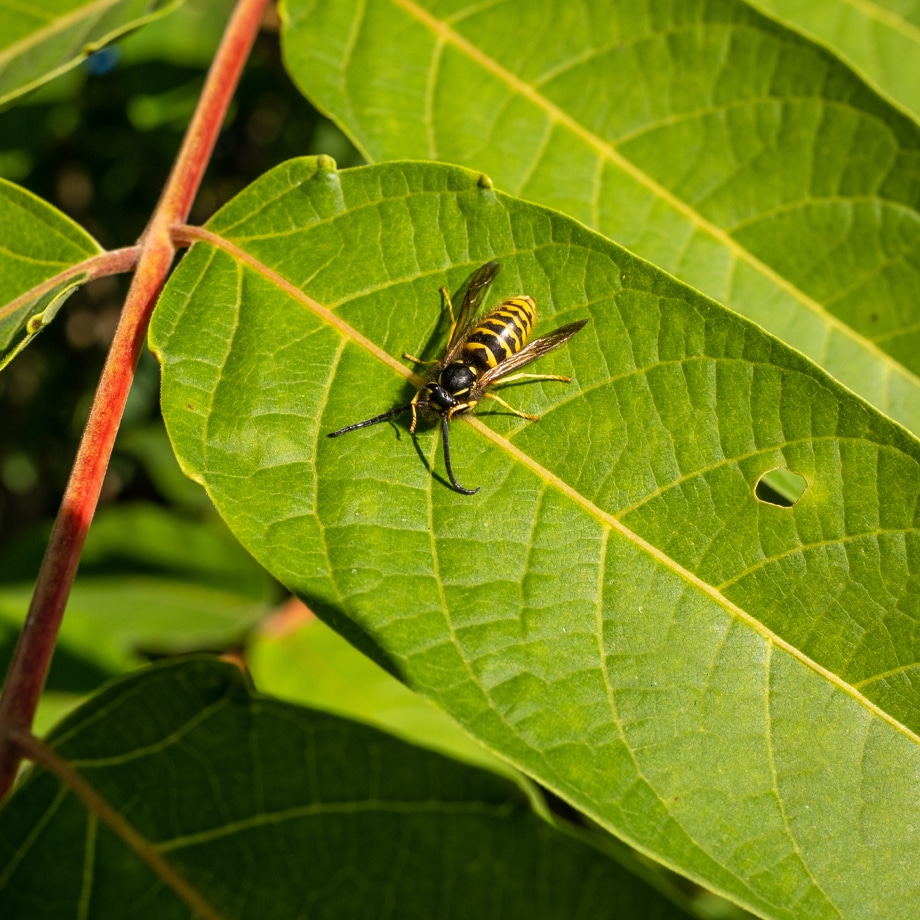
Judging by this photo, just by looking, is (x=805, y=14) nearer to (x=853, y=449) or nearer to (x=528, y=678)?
(x=853, y=449)

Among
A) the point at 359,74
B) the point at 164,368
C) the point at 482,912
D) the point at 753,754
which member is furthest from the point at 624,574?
the point at 359,74

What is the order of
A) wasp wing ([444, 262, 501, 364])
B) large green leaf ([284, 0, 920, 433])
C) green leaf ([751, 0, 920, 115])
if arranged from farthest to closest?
green leaf ([751, 0, 920, 115]), large green leaf ([284, 0, 920, 433]), wasp wing ([444, 262, 501, 364])

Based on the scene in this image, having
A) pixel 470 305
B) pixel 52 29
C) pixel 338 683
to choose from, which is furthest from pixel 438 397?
pixel 338 683

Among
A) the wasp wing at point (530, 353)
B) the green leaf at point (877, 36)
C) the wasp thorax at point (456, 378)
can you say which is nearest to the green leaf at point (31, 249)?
the wasp thorax at point (456, 378)

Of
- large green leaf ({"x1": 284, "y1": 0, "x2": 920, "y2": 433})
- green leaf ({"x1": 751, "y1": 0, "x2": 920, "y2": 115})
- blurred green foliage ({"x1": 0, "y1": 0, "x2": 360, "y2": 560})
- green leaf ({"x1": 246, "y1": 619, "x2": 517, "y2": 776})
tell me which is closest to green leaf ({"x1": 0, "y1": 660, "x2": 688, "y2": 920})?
large green leaf ({"x1": 284, "y1": 0, "x2": 920, "y2": 433})

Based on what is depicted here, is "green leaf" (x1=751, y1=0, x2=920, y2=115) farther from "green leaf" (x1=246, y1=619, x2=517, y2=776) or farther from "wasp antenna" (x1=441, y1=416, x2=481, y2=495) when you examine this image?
"green leaf" (x1=246, y1=619, x2=517, y2=776)

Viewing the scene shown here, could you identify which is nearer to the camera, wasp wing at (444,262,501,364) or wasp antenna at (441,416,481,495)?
wasp antenna at (441,416,481,495)
